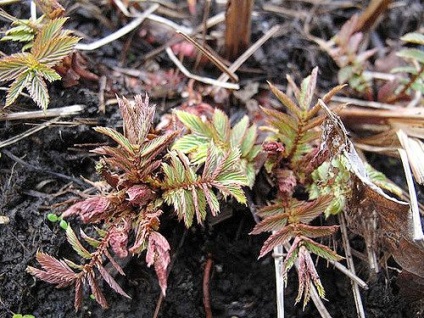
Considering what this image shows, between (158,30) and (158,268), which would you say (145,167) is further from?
(158,30)

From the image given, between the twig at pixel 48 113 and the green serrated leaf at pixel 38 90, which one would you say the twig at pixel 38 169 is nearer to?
the twig at pixel 48 113

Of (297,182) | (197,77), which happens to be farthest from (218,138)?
(197,77)

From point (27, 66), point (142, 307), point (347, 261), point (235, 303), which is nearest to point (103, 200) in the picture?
point (142, 307)

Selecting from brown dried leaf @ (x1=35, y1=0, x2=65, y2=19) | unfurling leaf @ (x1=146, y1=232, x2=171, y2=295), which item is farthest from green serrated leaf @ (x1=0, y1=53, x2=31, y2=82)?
unfurling leaf @ (x1=146, y1=232, x2=171, y2=295)

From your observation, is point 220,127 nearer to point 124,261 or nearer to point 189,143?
point 189,143

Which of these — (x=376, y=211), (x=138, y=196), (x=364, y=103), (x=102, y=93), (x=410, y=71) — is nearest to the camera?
(x=138, y=196)

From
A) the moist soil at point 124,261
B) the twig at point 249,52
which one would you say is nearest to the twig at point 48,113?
the moist soil at point 124,261

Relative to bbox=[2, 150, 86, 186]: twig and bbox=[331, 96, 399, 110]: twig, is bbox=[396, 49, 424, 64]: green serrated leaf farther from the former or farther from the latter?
bbox=[2, 150, 86, 186]: twig
